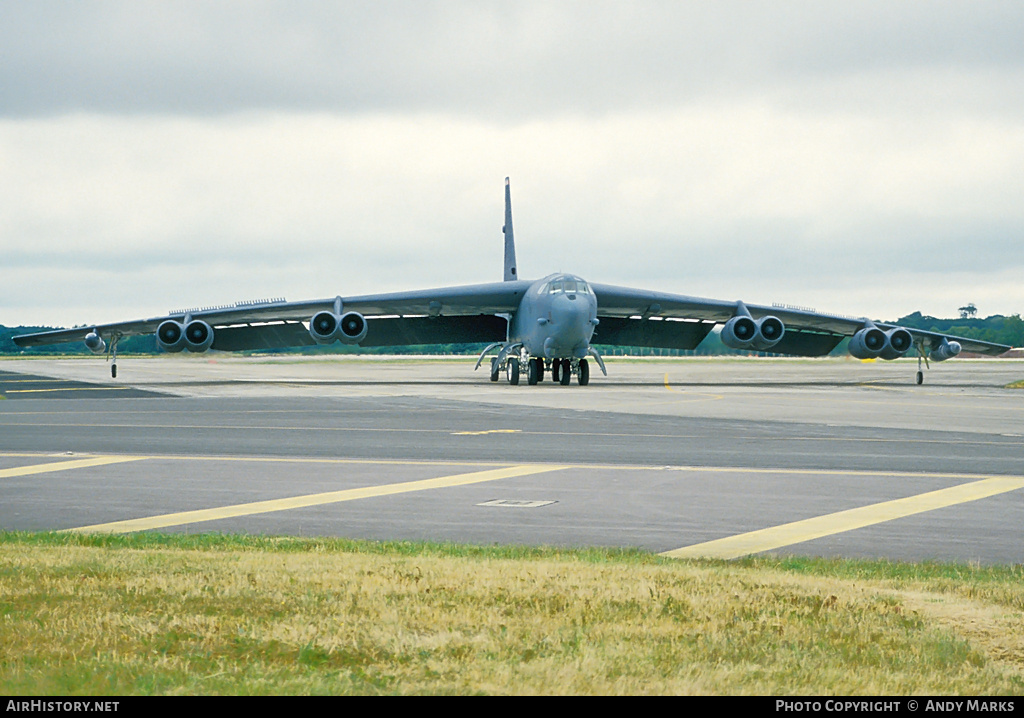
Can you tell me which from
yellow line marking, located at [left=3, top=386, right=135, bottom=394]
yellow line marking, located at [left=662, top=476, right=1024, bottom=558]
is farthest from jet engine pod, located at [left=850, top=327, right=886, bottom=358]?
yellow line marking, located at [left=662, top=476, right=1024, bottom=558]

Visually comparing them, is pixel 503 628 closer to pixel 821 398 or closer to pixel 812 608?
pixel 812 608

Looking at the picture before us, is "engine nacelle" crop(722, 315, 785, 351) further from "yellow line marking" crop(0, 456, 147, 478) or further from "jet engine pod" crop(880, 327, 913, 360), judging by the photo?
"yellow line marking" crop(0, 456, 147, 478)

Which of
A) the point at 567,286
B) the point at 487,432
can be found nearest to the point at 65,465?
the point at 487,432

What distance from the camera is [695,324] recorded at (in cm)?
5538

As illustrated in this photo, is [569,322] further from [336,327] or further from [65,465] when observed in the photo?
[65,465]

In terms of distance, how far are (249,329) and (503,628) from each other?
45.8 meters

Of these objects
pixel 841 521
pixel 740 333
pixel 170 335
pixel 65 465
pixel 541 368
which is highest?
pixel 170 335

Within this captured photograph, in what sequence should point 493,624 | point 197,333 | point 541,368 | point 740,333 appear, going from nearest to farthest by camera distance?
point 493,624
point 541,368
point 197,333
point 740,333

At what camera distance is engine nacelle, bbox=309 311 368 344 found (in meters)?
44.4

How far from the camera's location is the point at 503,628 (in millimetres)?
5797

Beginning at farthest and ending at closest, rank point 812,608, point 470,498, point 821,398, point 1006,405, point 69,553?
point 821,398 → point 1006,405 → point 470,498 → point 69,553 → point 812,608

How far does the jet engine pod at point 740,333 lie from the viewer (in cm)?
4628

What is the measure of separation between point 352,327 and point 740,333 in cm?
1530
